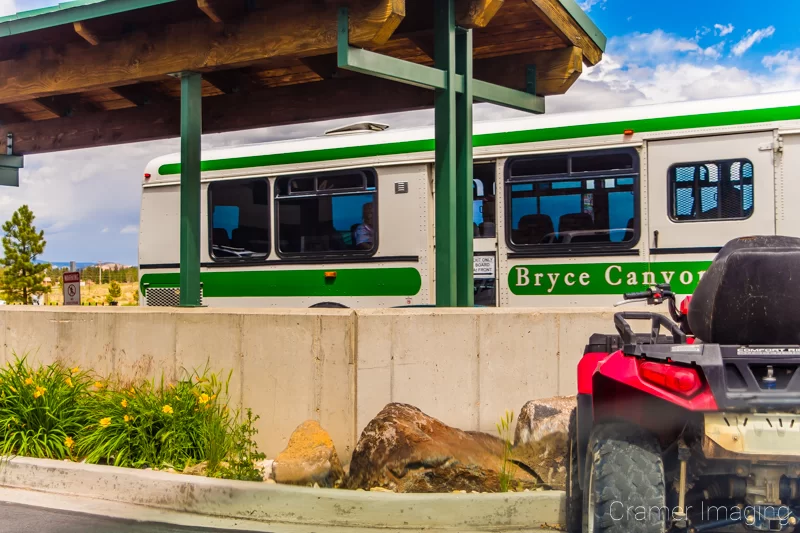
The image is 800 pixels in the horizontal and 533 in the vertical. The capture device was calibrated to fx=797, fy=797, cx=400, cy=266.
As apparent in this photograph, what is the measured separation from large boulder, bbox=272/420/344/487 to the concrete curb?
26cm

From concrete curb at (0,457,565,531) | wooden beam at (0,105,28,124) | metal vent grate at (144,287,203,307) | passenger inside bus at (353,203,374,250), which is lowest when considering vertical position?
concrete curb at (0,457,565,531)

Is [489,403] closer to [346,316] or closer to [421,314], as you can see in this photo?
[421,314]

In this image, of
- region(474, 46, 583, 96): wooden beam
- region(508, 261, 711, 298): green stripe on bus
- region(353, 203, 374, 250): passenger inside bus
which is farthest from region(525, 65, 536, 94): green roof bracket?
region(353, 203, 374, 250): passenger inside bus

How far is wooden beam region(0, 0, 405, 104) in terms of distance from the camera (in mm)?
6875

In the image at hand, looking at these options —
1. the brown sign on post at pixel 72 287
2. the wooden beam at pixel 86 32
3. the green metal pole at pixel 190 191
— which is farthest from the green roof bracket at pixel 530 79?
the brown sign on post at pixel 72 287

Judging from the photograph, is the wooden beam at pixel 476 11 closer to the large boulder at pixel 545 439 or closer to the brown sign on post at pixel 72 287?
the large boulder at pixel 545 439

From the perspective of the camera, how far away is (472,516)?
5160mm

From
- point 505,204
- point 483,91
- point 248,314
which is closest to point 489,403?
point 248,314

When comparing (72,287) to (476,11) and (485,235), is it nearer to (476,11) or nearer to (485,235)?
(485,235)

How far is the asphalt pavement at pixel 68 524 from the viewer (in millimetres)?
5146

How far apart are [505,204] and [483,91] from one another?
2.51 meters

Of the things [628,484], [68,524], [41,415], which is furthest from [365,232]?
[628,484]

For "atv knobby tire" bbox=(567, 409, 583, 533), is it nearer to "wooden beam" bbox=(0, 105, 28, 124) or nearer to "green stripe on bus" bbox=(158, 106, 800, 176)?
"green stripe on bus" bbox=(158, 106, 800, 176)

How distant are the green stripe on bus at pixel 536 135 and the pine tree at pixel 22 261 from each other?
3166 cm
